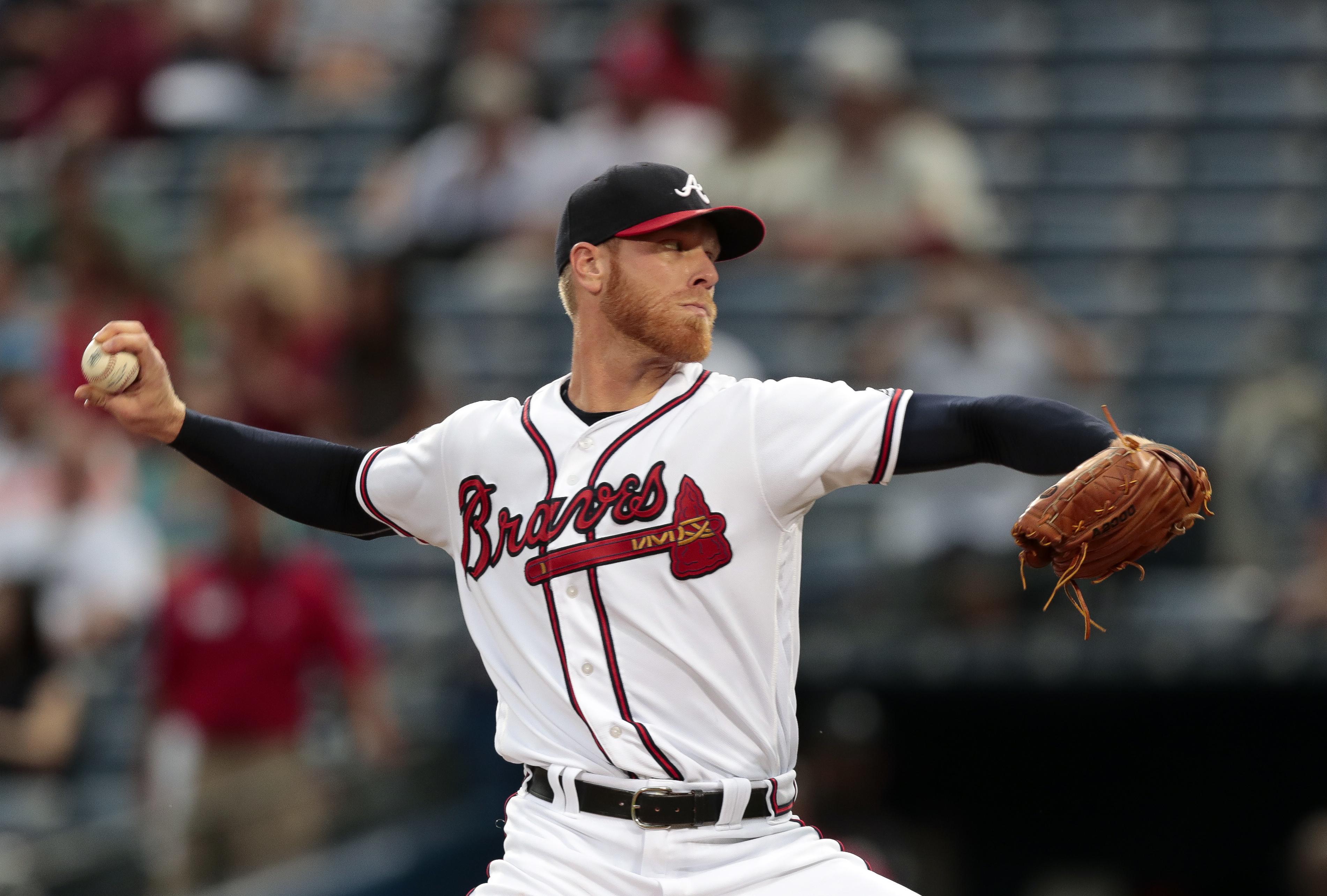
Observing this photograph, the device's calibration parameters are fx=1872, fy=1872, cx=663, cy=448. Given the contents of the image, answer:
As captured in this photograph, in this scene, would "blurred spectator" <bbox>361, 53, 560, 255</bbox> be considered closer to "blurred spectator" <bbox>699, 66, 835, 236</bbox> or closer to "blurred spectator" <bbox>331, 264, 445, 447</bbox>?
"blurred spectator" <bbox>699, 66, 835, 236</bbox>

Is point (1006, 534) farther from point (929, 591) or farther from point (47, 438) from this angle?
point (47, 438)

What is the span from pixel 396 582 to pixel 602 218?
469 cm

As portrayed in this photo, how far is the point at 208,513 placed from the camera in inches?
306

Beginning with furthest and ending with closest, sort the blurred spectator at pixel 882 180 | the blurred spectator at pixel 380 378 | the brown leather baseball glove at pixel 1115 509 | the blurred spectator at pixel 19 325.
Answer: the blurred spectator at pixel 19 325 → the blurred spectator at pixel 882 180 → the blurred spectator at pixel 380 378 → the brown leather baseball glove at pixel 1115 509

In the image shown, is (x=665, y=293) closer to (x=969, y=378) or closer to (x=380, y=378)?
(x=969, y=378)

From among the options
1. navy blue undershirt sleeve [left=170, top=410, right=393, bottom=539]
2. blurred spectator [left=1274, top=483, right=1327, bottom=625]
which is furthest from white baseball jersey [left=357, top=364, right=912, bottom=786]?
blurred spectator [left=1274, top=483, right=1327, bottom=625]

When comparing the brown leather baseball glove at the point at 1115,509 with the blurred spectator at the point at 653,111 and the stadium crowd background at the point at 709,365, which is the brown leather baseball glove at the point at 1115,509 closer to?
the stadium crowd background at the point at 709,365

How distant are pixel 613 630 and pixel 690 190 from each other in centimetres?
77

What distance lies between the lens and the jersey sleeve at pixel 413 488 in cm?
333

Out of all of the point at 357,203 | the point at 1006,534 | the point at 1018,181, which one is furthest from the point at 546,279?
the point at 1006,534

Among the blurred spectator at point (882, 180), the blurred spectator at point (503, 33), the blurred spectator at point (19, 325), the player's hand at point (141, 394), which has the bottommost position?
the player's hand at point (141, 394)

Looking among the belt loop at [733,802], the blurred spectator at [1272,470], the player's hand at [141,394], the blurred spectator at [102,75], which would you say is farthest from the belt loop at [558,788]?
the blurred spectator at [102,75]

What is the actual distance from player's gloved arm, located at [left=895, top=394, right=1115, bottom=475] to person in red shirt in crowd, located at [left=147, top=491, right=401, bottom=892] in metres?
3.57

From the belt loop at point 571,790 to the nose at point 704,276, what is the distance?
2.78 ft
